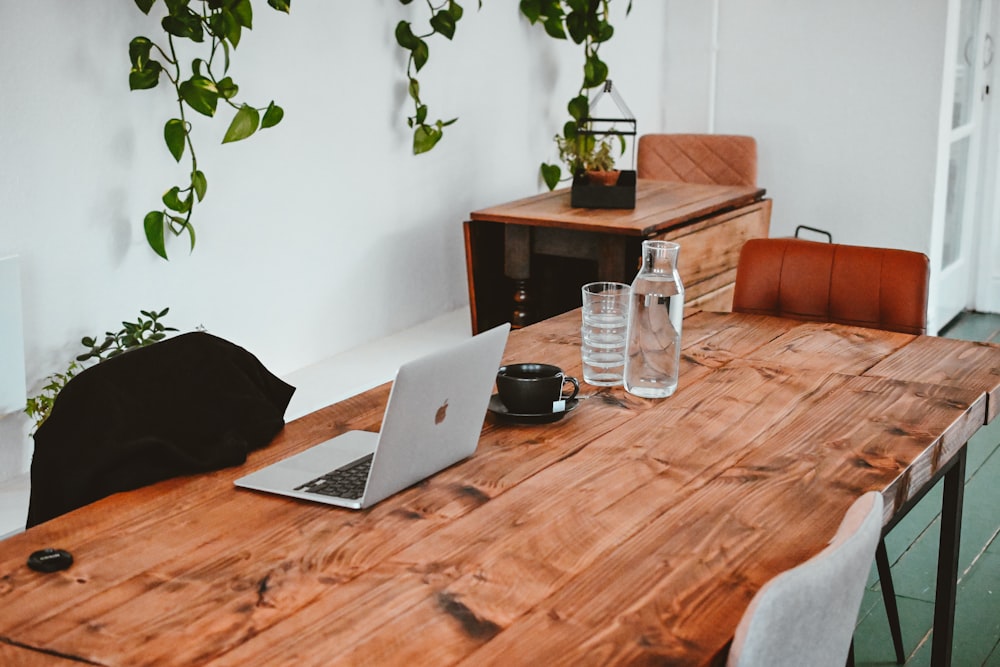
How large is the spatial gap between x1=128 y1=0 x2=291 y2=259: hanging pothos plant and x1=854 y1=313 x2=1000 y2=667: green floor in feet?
6.37

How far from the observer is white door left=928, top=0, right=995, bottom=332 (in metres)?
4.92

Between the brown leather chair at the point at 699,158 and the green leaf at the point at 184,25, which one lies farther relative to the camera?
the brown leather chair at the point at 699,158

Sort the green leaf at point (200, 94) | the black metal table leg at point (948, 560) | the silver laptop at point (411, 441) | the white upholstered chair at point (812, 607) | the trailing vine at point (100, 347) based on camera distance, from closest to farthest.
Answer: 1. the white upholstered chair at point (812, 607)
2. the silver laptop at point (411, 441)
3. the black metal table leg at point (948, 560)
4. the trailing vine at point (100, 347)
5. the green leaf at point (200, 94)

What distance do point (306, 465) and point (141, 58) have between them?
168cm

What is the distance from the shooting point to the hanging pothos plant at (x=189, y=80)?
9.75 ft

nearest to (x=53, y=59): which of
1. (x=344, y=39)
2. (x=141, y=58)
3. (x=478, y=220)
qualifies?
(x=141, y=58)

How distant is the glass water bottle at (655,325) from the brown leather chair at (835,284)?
0.82 metres

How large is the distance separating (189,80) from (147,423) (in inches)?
59.8

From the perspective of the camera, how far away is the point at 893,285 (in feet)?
8.74

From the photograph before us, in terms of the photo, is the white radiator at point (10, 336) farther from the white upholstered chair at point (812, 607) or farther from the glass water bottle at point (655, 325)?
the white upholstered chair at point (812, 607)

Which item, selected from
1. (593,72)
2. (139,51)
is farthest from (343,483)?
(593,72)

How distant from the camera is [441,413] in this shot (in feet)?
5.27

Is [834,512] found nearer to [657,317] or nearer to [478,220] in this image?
[657,317]

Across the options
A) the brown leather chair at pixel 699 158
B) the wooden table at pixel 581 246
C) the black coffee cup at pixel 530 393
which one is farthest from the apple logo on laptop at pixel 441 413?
the brown leather chair at pixel 699 158
